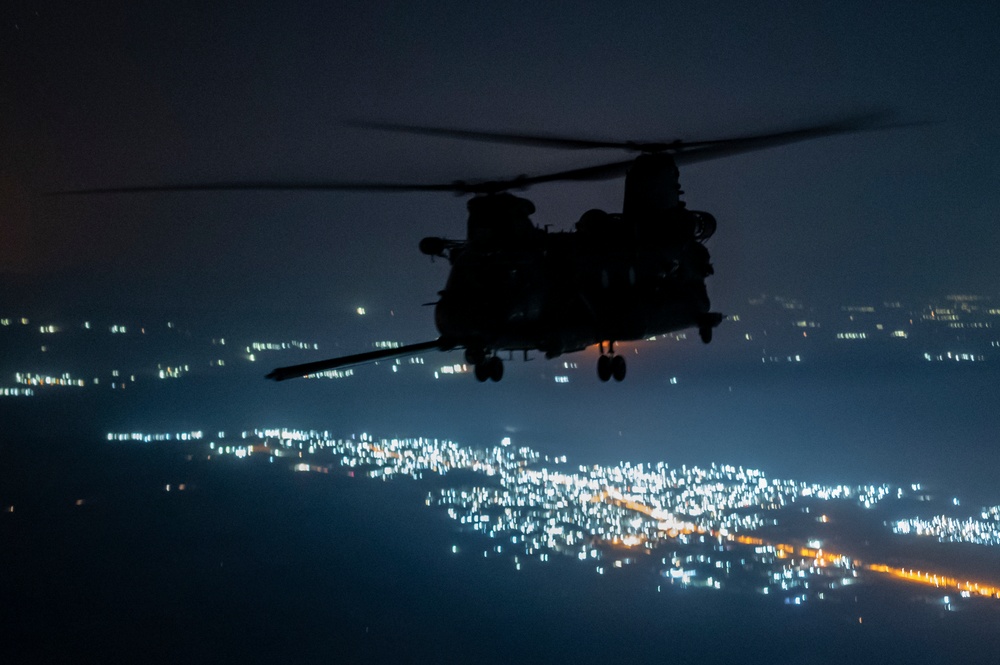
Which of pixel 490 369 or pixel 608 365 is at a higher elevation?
pixel 608 365

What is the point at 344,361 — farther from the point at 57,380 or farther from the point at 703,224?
the point at 57,380

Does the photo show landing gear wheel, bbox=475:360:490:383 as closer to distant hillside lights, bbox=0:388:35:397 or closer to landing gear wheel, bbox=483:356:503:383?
landing gear wheel, bbox=483:356:503:383

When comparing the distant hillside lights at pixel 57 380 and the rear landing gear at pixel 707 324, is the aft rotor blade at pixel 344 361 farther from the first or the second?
the distant hillside lights at pixel 57 380

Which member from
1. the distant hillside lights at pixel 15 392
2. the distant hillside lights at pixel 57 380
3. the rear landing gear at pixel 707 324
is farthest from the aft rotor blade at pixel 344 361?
the distant hillside lights at pixel 15 392

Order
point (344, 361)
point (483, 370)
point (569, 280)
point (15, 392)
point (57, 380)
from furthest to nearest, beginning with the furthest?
point (57, 380), point (15, 392), point (569, 280), point (483, 370), point (344, 361)

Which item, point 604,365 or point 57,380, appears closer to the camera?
point 604,365

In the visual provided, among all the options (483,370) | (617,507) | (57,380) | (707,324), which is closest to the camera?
(483,370)

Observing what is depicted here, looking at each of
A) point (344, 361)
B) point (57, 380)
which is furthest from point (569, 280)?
point (57, 380)
